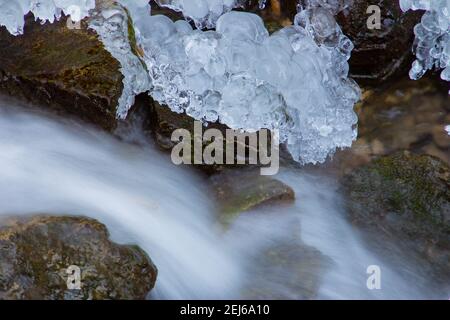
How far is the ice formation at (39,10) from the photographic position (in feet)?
13.1

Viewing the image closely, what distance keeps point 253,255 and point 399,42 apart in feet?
5.39

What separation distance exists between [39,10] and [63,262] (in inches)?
65.6

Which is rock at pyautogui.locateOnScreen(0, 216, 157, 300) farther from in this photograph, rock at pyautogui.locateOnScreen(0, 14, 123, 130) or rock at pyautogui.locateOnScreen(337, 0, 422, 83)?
rock at pyautogui.locateOnScreen(337, 0, 422, 83)

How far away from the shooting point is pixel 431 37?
14.1 ft

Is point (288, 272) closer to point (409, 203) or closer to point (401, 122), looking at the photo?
point (409, 203)

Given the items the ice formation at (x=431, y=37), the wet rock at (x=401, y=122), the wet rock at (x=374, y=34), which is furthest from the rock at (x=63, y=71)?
the ice formation at (x=431, y=37)

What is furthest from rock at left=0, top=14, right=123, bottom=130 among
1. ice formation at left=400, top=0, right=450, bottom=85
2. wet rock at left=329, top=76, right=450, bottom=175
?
ice formation at left=400, top=0, right=450, bottom=85

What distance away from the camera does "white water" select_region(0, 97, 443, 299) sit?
3.51 m

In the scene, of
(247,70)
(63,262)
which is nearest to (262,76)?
(247,70)

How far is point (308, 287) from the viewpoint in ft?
11.3

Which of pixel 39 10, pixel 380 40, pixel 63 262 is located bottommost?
pixel 63 262

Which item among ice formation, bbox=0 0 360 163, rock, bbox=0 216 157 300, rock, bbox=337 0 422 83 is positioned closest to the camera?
rock, bbox=0 216 157 300

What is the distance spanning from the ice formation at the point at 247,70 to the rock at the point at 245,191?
0.28 metres

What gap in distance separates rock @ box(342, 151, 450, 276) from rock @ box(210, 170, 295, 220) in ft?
1.46
